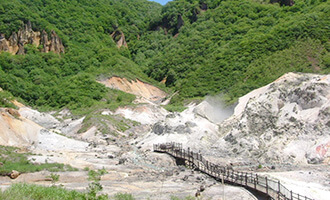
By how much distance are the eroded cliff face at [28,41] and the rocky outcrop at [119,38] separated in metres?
31.8

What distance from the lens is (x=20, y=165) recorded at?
94.6 feet

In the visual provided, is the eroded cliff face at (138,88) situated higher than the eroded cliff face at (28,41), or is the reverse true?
the eroded cliff face at (28,41)

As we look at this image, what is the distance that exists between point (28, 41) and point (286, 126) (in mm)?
96643

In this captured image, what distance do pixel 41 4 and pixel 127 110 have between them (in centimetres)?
7764

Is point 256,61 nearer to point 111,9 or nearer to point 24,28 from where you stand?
point 24,28

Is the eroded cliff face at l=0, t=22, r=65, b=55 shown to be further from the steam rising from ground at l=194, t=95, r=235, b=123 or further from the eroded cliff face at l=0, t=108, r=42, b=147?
the eroded cliff face at l=0, t=108, r=42, b=147

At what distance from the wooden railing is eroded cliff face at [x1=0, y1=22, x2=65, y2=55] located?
83.1m

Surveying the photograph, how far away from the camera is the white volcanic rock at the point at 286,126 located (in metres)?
33.5

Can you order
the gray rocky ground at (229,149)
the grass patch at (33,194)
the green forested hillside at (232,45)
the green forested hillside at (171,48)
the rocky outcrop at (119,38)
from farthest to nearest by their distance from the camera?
the rocky outcrop at (119,38) → the green forested hillside at (171,48) → the green forested hillside at (232,45) → the gray rocky ground at (229,149) → the grass patch at (33,194)

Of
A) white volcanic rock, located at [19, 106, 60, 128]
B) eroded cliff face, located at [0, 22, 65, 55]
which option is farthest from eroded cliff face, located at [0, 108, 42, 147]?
eroded cliff face, located at [0, 22, 65, 55]

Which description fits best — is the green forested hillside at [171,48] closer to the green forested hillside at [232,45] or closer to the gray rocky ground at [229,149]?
the green forested hillside at [232,45]


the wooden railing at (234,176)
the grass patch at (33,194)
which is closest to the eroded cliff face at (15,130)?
the wooden railing at (234,176)

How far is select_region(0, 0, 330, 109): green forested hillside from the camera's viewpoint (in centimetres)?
8362

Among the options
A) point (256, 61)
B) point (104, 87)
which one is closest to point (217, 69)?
point (256, 61)
